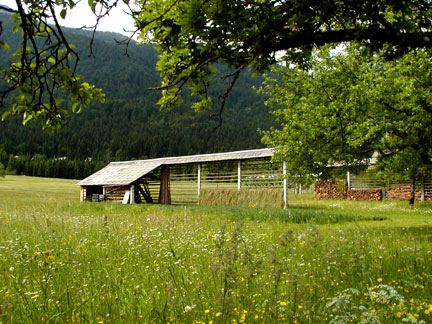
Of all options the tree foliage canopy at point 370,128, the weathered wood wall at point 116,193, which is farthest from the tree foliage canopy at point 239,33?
the weathered wood wall at point 116,193

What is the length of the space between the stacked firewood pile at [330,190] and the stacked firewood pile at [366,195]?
2.67 feet

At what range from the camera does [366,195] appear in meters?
26.2

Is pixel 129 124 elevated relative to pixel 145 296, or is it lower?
elevated

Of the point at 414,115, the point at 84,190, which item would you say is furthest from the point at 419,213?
the point at 84,190

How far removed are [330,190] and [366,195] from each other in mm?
3420

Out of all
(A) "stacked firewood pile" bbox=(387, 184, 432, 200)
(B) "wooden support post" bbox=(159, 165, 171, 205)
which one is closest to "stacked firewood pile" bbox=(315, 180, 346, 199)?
(A) "stacked firewood pile" bbox=(387, 184, 432, 200)

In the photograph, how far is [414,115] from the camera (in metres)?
10.5

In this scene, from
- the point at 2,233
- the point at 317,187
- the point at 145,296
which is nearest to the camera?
the point at 145,296

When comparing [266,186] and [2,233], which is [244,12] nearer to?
[2,233]

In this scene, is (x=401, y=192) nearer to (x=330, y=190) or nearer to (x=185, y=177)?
(x=330, y=190)

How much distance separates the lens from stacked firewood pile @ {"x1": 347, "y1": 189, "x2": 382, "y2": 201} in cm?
2584

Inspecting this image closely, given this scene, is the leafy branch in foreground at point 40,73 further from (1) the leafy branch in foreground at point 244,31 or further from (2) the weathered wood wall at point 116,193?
(2) the weathered wood wall at point 116,193

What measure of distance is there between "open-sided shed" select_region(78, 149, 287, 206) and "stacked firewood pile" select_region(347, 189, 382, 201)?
31.4 ft

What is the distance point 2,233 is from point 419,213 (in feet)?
52.1
